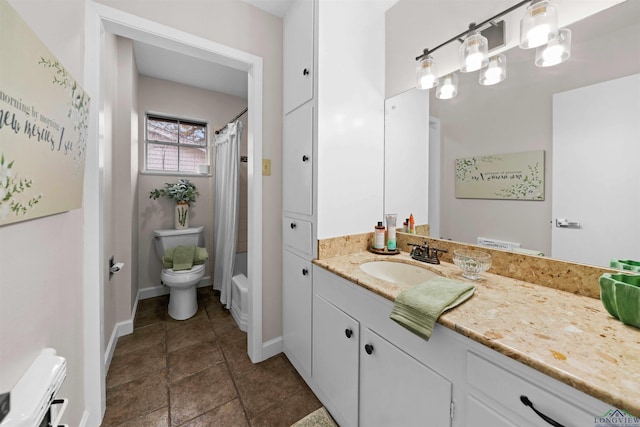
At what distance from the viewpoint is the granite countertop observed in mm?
491

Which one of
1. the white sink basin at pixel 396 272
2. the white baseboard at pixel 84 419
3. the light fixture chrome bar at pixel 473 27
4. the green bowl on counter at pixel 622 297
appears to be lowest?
the white baseboard at pixel 84 419

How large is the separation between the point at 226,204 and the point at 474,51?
8.27 feet

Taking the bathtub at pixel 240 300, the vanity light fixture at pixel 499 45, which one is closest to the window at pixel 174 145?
the bathtub at pixel 240 300

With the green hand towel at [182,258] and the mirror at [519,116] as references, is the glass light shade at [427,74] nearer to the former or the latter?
the mirror at [519,116]

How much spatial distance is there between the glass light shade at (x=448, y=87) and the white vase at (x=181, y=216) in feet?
9.32

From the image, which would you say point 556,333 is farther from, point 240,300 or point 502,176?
point 240,300

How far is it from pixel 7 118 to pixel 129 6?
1271 mm

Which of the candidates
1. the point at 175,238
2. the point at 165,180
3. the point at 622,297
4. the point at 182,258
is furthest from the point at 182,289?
the point at 622,297

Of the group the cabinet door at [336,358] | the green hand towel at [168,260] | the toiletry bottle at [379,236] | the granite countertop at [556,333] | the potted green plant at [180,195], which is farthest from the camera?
the potted green plant at [180,195]

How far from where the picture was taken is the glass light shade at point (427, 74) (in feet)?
4.63

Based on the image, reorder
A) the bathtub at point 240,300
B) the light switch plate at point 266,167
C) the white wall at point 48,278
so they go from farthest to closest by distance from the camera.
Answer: the bathtub at point 240,300, the light switch plate at point 266,167, the white wall at point 48,278

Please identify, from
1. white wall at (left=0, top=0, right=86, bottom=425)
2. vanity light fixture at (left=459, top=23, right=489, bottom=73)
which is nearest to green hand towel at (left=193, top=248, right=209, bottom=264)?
white wall at (left=0, top=0, right=86, bottom=425)

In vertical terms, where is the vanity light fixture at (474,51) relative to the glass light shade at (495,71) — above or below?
above

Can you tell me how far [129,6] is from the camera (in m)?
1.31
